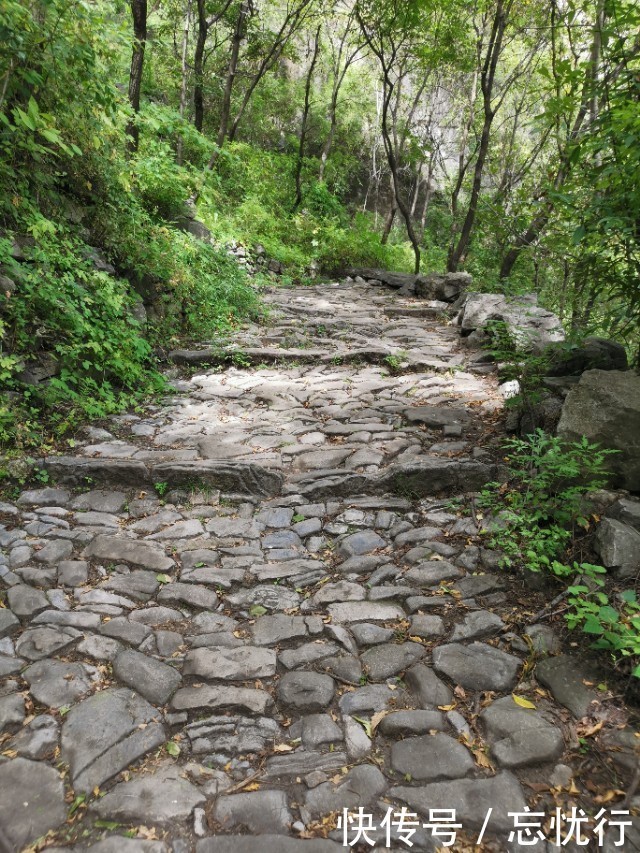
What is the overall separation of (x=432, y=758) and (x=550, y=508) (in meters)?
1.71

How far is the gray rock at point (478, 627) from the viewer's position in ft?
9.41

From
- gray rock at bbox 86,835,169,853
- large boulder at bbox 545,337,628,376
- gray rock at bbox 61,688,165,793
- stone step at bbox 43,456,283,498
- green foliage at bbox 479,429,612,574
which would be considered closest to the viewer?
gray rock at bbox 86,835,169,853

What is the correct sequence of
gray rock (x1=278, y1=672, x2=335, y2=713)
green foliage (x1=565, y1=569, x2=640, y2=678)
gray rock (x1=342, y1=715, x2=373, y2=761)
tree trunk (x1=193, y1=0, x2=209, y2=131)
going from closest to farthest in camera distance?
gray rock (x1=342, y1=715, x2=373, y2=761), green foliage (x1=565, y1=569, x2=640, y2=678), gray rock (x1=278, y1=672, x2=335, y2=713), tree trunk (x1=193, y1=0, x2=209, y2=131)

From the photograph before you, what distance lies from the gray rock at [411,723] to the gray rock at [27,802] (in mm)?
1310

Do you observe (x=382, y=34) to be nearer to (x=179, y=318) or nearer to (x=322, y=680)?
(x=179, y=318)

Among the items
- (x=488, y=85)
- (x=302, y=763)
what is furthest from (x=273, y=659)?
(x=488, y=85)

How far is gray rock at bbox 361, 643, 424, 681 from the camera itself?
2.68 m

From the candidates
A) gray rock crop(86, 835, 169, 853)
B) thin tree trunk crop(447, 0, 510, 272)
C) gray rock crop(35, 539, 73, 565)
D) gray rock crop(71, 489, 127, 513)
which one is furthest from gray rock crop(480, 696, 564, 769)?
thin tree trunk crop(447, 0, 510, 272)

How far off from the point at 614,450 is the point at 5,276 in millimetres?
4824

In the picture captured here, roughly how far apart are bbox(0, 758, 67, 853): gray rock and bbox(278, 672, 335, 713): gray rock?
0.98 metres

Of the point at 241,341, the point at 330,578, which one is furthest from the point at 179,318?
the point at 330,578

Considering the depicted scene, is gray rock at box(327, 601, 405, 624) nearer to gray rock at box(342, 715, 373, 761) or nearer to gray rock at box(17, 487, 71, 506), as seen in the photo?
gray rock at box(342, 715, 373, 761)

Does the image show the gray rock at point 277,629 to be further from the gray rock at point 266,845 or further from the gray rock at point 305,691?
the gray rock at point 266,845

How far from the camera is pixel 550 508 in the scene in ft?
10.9
